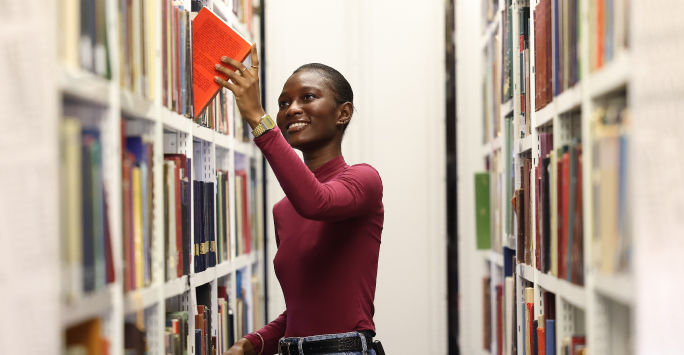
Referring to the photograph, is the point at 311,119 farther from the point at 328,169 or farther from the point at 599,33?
the point at 599,33

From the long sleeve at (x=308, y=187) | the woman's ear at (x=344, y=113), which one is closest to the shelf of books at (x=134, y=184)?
the long sleeve at (x=308, y=187)

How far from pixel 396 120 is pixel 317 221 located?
191cm

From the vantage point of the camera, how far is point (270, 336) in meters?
1.77

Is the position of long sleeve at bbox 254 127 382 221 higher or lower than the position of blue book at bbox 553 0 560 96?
lower

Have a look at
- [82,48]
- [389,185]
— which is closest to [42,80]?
[82,48]

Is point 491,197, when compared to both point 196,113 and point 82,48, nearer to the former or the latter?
point 196,113

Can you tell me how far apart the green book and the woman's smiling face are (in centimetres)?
174

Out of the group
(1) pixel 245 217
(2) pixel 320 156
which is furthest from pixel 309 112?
(1) pixel 245 217

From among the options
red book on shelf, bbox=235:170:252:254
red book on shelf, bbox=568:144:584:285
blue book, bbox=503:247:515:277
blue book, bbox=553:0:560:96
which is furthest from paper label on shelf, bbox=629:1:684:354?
red book on shelf, bbox=235:170:252:254

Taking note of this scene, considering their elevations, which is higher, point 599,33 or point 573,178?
point 599,33

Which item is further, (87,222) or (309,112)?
(309,112)

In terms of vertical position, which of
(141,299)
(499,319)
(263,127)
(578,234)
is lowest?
(499,319)

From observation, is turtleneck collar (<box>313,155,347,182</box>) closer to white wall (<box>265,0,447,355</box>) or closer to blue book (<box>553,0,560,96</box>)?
blue book (<box>553,0,560,96</box>)

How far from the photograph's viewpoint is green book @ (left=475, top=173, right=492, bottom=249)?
3.35 m
